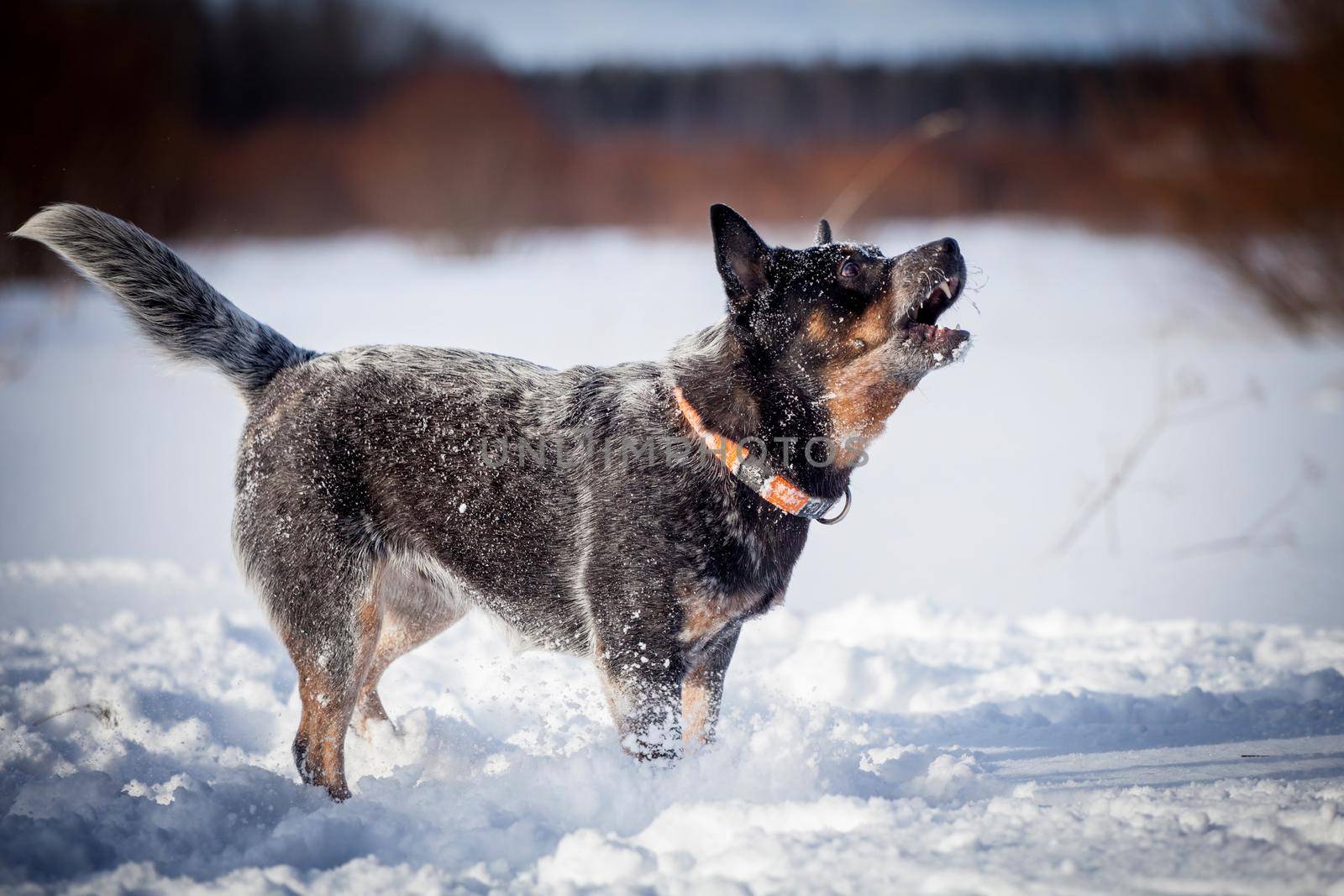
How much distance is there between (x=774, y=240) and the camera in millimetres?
15883

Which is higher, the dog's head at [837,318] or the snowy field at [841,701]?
the dog's head at [837,318]

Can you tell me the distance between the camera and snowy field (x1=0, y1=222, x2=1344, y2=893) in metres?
2.66

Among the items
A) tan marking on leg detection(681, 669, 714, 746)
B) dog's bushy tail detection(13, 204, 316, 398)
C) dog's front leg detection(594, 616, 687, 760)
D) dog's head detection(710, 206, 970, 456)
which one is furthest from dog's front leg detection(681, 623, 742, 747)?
dog's bushy tail detection(13, 204, 316, 398)

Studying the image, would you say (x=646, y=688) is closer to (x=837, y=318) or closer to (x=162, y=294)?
(x=837, y=318)

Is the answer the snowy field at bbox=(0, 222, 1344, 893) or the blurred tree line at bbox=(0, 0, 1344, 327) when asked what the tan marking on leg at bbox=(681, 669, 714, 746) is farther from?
the blurred tree line at bbox=(0, 0, 1344, 327)

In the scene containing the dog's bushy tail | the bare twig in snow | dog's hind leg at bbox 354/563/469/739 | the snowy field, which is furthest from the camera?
the bare twig in snow

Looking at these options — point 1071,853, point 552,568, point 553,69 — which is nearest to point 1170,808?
point 1071,853

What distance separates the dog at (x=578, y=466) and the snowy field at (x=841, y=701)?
0.88ft

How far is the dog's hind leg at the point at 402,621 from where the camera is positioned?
362 cm

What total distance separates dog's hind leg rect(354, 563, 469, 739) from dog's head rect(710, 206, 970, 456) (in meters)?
1.42

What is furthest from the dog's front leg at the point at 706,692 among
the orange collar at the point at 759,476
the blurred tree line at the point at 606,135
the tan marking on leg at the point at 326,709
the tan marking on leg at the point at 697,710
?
the blurred tree line at the point at 606,135

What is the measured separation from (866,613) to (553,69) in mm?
24392

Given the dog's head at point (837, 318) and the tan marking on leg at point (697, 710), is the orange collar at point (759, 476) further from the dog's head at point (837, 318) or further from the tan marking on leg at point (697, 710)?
the tan marking on leg at point (697, 710)

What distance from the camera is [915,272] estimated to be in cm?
313
